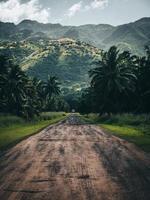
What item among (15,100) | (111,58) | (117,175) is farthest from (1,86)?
(117,175)

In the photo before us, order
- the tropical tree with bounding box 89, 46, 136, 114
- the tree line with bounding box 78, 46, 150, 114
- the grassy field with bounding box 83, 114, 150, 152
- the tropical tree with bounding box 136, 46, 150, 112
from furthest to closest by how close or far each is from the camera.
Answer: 1. the tropical tree with bounding box 89, 46, 136, 114
2. the tree line with bounding box 78, 46, 150, 114
3. the tropical tree with bounding box 136, 46, 150, 112
4. the grassy field with bounding box 83, 114, 150, 152

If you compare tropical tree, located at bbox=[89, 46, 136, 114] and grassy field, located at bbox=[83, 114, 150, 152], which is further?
tropical tree, located at bbox=[89, 46, 136, 114]

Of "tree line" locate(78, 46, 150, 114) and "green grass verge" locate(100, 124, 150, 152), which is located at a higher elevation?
"tree line" locate(78, 46, 150, 114)

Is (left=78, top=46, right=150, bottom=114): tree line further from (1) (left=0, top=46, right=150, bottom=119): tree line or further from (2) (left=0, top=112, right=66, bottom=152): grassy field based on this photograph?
(2) (left=0, top=112, right=66, bottom=152): grassy field

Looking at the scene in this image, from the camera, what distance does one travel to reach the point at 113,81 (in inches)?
2579

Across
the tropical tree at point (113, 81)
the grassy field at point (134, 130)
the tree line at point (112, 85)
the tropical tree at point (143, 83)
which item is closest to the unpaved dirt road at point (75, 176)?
the grassy field at point (134, 130)

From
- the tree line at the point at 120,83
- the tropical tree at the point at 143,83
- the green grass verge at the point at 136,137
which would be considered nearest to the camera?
the green grass verge at the point at 136,137

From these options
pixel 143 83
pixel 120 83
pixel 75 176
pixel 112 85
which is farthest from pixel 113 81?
pixel 75 176

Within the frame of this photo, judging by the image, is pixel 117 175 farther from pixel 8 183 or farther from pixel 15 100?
pixel 15 100

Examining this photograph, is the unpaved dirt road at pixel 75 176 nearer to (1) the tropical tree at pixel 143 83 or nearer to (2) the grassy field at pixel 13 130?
(2) the grassy field at pixel 13 130

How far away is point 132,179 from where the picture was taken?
1021 centimetres

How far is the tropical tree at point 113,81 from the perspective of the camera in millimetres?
65500

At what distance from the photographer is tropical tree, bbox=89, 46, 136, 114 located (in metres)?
65.5

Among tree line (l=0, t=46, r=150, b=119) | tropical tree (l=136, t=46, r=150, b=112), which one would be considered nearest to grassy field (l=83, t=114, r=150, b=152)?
tropical tree (l=136, t=46, r=150, b=112)
